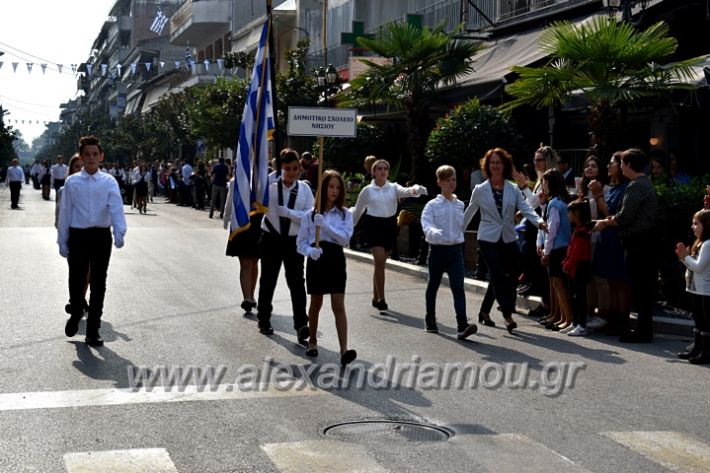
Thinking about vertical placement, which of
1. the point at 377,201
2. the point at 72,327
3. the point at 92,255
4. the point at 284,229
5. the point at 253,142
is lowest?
the point at 72,327

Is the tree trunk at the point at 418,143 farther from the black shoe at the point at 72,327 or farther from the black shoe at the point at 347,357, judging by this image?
the black shoe at the point at 347,357

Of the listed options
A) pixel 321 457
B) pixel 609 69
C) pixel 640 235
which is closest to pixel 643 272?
pixel 640 235

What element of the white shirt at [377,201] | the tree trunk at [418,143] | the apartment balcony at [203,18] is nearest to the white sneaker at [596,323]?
the white shirt at [377,201]

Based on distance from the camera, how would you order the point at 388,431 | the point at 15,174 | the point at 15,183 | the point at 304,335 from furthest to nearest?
the point at 15,174
the point at 15,183
the point at 304,335
the point at 388,431

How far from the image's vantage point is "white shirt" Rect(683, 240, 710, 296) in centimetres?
956

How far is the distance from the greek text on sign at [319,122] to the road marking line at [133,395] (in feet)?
11.9

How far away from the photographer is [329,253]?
911 cm

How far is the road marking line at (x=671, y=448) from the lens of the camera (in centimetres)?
611

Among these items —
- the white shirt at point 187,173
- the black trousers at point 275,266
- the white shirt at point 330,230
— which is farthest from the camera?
the white shirt at point 187,173

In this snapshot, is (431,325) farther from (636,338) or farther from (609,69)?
(609,69)

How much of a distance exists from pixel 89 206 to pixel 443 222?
344cm

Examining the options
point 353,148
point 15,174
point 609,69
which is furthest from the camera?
point 15,174

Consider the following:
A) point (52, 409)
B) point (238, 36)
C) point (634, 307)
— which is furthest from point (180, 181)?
point (52, 409)

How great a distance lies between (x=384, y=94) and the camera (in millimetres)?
21969
